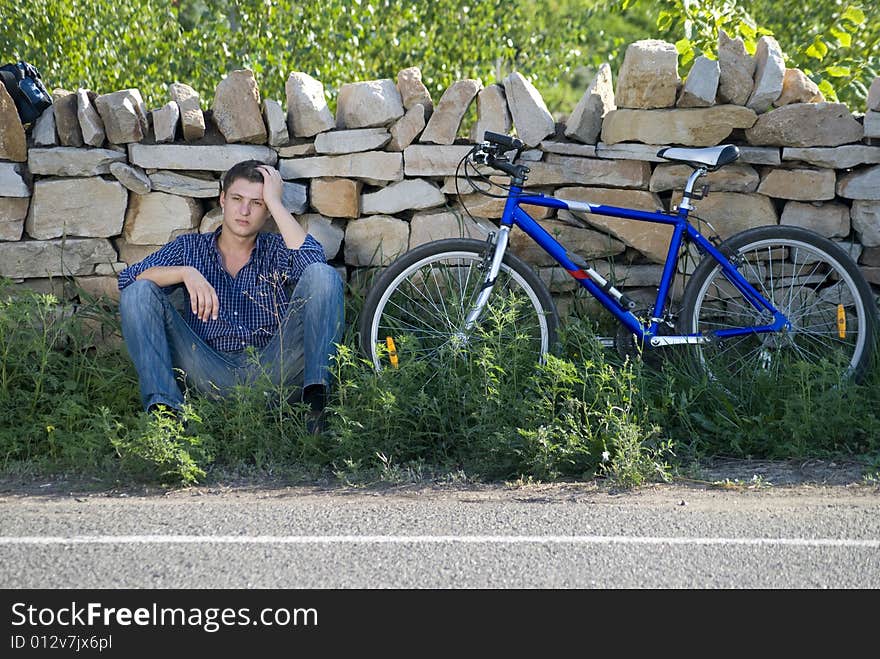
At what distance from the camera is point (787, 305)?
542 cm

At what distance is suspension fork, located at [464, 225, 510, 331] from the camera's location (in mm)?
4797

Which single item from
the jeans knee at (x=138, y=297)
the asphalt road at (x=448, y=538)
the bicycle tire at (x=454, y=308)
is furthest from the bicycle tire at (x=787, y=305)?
the jeans knee at (x=138, y=297)

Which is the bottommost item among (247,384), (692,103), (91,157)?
(247,384)

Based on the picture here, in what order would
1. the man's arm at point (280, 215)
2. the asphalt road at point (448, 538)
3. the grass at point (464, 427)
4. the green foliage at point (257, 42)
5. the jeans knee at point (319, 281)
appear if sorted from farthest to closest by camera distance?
the green foliage at point (257, 42) → the man's arm at point (280, 215) → the jeans knee at point (319, 281) → the grass at point (464, 427) → the asphalt road at point (448, 538)

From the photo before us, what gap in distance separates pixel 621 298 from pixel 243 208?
6.00 feet

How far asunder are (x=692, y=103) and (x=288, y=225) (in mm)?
2100

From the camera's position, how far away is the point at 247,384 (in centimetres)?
465

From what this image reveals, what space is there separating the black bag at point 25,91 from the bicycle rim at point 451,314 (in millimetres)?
2060

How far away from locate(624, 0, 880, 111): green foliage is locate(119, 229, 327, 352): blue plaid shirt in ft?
8.64

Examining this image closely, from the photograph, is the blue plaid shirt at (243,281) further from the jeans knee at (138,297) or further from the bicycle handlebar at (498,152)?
the bicycle handlebar at (498,152)

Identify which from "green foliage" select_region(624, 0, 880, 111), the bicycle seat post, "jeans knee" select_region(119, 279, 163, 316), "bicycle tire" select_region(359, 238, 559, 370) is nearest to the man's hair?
"jeans knee" select_region(119, 279, 163, 316)

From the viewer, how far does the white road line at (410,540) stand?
3.52 meters

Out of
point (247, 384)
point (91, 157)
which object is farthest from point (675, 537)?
point (91, 157)
